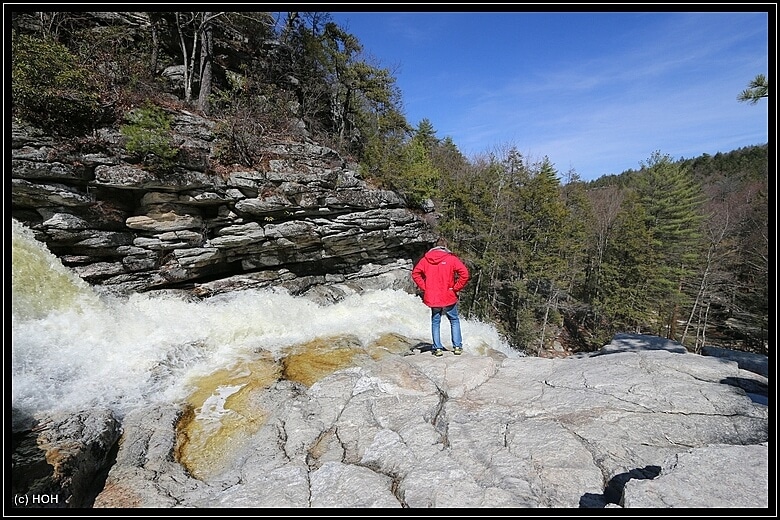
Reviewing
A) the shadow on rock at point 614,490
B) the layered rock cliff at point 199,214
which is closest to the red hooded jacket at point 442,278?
the shadow on rock at point 614,490

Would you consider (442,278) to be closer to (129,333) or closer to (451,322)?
(451,322)

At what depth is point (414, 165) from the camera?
585 inches

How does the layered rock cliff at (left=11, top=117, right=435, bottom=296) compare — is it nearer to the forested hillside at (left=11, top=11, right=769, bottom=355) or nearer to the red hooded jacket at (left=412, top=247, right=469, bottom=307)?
the forested hillside at (left=11, top=11, right=769, bottom=355)

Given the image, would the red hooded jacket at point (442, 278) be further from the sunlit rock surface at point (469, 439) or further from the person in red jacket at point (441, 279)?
the sunlit rock surface at point (469, 439)

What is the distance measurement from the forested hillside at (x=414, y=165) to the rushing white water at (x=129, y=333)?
3.41 metres

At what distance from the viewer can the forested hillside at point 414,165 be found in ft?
25.4

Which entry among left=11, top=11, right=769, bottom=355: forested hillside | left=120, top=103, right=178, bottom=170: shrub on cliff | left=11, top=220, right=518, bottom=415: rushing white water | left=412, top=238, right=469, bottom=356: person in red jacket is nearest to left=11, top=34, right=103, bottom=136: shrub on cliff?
left=11, top=11, right=769, bottom=355: forested hillside

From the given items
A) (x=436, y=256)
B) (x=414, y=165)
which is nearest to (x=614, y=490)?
(x=436, y=256)

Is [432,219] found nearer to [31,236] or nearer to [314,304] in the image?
[314,304]

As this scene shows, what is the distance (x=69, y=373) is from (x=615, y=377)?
8157 millimetres

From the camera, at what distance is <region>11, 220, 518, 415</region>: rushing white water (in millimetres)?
4812

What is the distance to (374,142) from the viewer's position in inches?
576

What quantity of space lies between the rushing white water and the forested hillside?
341cm
